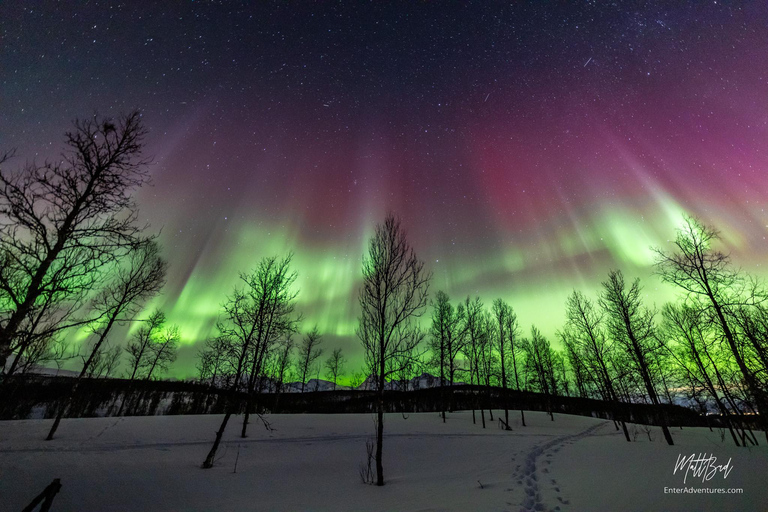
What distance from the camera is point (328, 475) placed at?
10.3m

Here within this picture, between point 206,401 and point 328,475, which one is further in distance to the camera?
point 206,401

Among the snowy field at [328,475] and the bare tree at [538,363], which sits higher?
the bare tree at [538,363]

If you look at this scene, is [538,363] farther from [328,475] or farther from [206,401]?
[206,401]

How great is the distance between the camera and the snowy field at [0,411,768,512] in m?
6.86

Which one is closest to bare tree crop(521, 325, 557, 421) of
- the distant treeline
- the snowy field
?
the distant treeline

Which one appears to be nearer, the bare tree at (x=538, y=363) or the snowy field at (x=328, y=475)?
the snowy field at (x=328, y=475)

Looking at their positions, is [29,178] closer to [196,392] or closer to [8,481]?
[8,481]

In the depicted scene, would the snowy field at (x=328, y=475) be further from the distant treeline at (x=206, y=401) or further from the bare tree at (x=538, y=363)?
the bare tree at (x=538, y=363)

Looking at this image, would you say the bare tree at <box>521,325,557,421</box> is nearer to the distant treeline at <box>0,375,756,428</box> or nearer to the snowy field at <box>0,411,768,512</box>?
the distant treeline at <box>0,375,756,428</box>

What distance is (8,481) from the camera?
8.27 meters

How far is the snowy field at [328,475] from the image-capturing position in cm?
686

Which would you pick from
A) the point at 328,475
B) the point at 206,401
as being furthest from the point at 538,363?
the point at 206,401

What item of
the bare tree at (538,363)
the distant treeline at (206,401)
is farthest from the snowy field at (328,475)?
the bare tree at (538,363)

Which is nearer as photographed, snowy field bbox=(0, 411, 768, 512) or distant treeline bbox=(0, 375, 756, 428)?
snowy field bbox=(0, 411, 768, 512)
